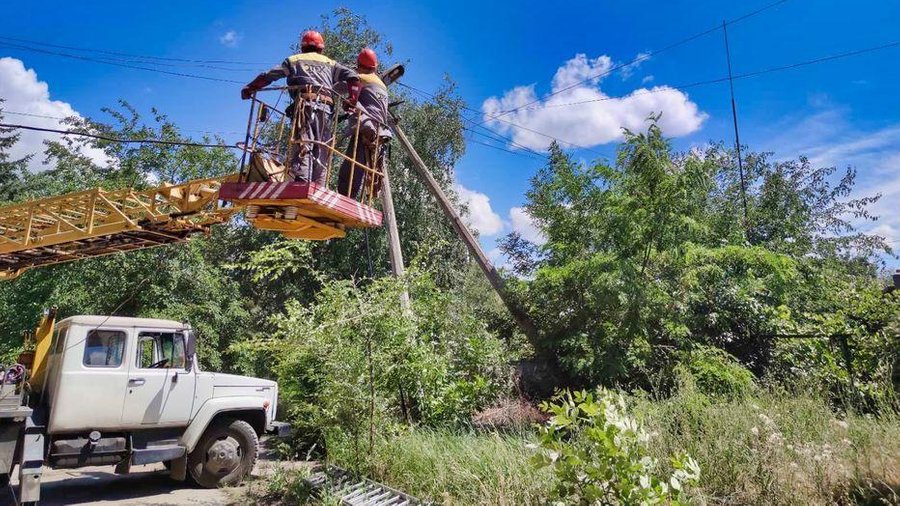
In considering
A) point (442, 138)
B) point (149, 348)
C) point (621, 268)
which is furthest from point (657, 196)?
point (442, 138)

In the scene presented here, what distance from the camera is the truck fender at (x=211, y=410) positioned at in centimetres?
783

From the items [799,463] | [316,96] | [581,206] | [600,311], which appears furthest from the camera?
[581,206]

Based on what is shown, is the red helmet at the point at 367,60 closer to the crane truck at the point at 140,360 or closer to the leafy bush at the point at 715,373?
the crane truck at the point at 140,360

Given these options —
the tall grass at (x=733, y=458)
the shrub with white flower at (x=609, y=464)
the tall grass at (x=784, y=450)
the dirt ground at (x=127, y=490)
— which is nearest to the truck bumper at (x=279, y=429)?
the dirt ground at (x=127, y=490)

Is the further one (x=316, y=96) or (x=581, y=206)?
(x=581, y=206)

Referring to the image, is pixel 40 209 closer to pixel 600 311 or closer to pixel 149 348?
pixel 149 348

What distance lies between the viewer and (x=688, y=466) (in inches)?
138

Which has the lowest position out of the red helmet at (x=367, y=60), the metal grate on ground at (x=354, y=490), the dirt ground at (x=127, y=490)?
the dirt ground at (x=127, y=490)

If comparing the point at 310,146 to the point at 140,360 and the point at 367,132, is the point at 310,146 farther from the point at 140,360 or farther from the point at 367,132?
the point at 140,360

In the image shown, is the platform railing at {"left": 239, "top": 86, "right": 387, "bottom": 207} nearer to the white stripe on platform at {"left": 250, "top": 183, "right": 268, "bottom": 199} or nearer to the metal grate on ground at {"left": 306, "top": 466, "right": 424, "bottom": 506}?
the white stripe on platform at {"left": 250, "top": 183, "right": 268, "bottom": 199}

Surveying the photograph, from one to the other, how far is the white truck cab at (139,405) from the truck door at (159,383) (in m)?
0.01

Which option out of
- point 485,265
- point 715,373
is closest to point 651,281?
point 715,373

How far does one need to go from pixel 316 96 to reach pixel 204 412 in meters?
5.22

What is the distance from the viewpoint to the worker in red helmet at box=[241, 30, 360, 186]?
5.29 metres
